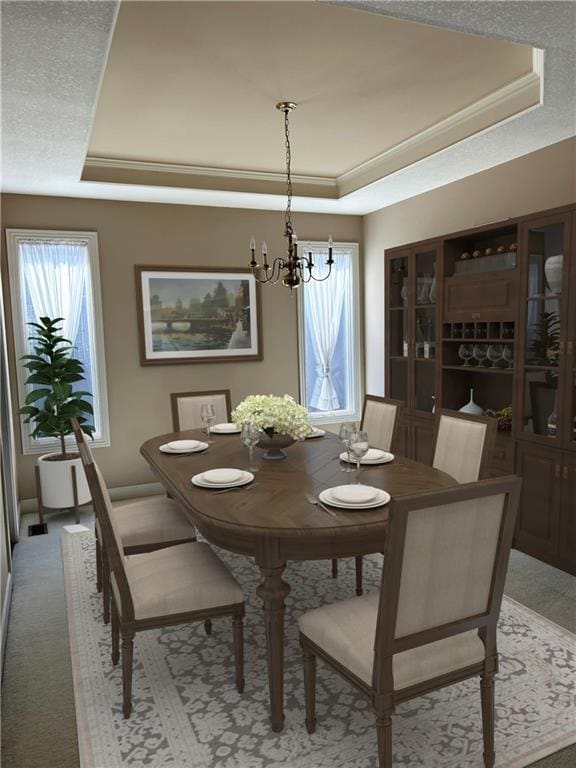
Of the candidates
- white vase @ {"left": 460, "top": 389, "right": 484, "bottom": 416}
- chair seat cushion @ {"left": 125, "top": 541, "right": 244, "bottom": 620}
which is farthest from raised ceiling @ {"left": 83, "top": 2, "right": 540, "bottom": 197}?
chair seat cushion @ {"left": 125, "top": 541, "right": 244, "bottom": 620}

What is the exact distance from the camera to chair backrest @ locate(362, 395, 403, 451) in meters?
3.62

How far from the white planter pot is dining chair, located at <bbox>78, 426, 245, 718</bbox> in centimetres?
216

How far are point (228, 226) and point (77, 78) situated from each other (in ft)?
9.40

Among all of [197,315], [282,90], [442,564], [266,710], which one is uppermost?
[282,90]

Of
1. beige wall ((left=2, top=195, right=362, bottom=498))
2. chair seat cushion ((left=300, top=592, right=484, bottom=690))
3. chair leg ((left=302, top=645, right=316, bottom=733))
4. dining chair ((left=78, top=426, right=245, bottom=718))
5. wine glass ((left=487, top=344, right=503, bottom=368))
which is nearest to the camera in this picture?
chair seat cushion ((left=300, top=592, right=484, bottom=690))

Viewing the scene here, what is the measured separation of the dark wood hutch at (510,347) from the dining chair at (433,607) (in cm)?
178

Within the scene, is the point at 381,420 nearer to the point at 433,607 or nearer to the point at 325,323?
the point at 433,607

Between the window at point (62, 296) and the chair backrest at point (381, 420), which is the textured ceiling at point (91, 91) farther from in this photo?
the chair backrest at point (381, 420)

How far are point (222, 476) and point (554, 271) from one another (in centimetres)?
232

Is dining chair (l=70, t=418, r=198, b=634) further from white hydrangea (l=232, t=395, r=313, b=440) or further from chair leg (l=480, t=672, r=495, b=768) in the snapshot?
chair leg (l=480, t=672, r=495, b=768)

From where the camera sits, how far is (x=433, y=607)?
1.68 metres

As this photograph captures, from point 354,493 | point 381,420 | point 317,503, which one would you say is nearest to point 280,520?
point 317,503

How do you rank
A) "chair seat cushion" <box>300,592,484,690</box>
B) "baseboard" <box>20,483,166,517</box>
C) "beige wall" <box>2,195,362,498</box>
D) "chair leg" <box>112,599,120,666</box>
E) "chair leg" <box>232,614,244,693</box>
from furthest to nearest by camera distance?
1. "baseboard" <box>20,483,166,517</box>
2. "beige wall" <box>2,195,362,498</box>
3. "chair leg" <box>112,599,120,666</box>
4. "chair leg" <box>232,614,244,693</box>
5. "chair seat cushion" <box>300,592,484,690</box>

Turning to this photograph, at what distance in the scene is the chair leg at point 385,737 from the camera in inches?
64.9
